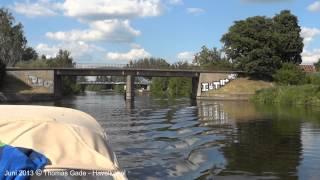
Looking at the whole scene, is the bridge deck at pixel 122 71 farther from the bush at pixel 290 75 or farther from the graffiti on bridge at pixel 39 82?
the bush at pixel 290 75

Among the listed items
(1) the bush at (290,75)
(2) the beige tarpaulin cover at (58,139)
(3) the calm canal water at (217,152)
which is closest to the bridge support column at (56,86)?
(1) the bush at (290,75)

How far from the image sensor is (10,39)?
399 ft

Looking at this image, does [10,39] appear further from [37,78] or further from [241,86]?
[241,86]

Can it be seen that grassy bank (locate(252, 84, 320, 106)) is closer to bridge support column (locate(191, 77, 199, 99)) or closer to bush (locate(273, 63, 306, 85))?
bush (locate(273, 63, 306, 85))

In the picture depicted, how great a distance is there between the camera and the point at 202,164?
→ 60.4ft

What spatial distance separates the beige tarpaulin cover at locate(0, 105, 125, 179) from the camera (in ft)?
19.3

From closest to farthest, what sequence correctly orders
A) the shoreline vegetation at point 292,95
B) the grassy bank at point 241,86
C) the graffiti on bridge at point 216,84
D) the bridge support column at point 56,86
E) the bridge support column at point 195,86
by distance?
1. the shoreline vegetation at point 292,95
2. the bridge support column at point 56,86
3. the grassy bank at point 241,86
4. the graffiti on bridge at point 216,84
5. the bridge support column at point 195,86

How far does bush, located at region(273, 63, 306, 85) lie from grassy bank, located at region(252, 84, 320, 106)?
11.6 m

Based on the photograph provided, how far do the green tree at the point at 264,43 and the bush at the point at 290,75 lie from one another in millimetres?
2486

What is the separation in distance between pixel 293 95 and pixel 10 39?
223 feet

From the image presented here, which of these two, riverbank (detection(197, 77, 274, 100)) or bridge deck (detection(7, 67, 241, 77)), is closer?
riverbank (detection(197, 77, 274, 100))

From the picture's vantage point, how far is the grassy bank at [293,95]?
73875mm

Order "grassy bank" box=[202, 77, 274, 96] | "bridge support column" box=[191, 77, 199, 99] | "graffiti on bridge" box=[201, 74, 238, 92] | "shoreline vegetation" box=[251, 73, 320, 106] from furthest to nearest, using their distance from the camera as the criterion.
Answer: "bridge support column" box=[191, 77, 199, 99] < "graffiti on bridge" box=[201, 74, 238, 92] < "grassy bank" box=[202, 77, 274, 96] < "shoreline vegetation" box=[251, 73, 320, 106]

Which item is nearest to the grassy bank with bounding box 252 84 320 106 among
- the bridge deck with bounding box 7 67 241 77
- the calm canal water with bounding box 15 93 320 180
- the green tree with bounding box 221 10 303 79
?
the green tree with bounding box 221 10 303 79
